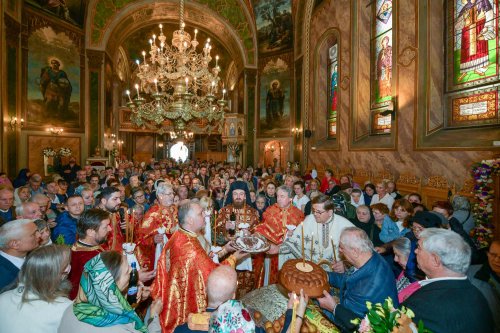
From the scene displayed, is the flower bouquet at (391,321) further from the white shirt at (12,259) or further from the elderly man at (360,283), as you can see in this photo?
the white shirt at (12,259)

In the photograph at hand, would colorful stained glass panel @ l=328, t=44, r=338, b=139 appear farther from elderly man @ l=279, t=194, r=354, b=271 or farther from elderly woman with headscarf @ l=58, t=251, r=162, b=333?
elderly woman with headscarf @ l=58, t=251, r=162, b=333

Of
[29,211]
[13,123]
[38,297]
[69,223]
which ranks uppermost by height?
[13,123]

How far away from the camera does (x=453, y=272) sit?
1980 millimetres

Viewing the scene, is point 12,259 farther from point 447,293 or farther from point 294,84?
point 294,84

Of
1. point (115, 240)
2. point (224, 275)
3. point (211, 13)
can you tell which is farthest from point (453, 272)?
point (211, 13)

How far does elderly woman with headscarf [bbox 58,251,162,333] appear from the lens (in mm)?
1721

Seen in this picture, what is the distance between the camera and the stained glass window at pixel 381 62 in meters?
9.80

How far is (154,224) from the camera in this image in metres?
4.80

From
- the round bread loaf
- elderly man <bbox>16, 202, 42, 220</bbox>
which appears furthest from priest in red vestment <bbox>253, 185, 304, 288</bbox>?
elderly man <bbox>16, 202, 42, 220</bbox>

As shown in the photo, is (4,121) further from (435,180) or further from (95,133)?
(435,180)

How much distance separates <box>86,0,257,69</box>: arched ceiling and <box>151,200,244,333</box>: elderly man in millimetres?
18277

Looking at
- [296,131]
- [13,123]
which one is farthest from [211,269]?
[296,131]

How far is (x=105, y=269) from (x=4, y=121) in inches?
530

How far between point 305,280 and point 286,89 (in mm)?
17220
